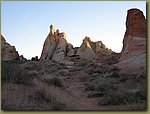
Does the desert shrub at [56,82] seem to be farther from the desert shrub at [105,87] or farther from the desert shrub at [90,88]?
the desert shrub at [105,87]

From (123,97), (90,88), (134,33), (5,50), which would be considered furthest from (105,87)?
(134,33)

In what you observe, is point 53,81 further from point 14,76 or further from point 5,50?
point 5,50

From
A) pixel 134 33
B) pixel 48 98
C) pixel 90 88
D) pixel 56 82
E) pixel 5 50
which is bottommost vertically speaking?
pixel 48 98

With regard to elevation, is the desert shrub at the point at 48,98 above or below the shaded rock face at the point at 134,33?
below

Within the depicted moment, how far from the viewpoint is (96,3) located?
5258 millimetres

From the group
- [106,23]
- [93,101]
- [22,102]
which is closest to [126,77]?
[93,101]

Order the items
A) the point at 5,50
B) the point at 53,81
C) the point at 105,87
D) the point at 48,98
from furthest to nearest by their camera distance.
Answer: the point at 53,81 < the point at 105,87 < the point at 5,50 < the point at 48,98

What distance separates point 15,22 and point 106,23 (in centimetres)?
150

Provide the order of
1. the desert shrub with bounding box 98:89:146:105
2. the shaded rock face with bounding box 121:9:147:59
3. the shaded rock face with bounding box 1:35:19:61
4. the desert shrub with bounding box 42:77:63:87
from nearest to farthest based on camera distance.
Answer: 1. the desert shrub with bounding box 98:89:146:105
2. the shaded rock face with bounding box 1:35:19:61
3. the shaded rock face with bounding box 121:9:147:59
4. the desert shrub with bounding box 42:77:63:87

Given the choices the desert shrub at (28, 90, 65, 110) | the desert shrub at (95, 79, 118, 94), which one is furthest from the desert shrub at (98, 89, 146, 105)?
the desert shrub at (28, 90, 65, 110)

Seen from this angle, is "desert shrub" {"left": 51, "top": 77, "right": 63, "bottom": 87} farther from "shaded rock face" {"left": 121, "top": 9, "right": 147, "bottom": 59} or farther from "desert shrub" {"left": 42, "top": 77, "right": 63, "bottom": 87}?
"shaded rock face" {"left": 121, "top": 9, "right": 147, "bottom": 59}

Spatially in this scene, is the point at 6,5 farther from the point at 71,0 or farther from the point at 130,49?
the point at 130,49

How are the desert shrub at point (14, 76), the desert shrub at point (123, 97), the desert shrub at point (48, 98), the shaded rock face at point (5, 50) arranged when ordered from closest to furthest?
the desert shrub at point (48, 98) < the desert shrub at point (123, 97) < the shaded rock face at point (5, 50) < the desert shrub at point (14, 76)

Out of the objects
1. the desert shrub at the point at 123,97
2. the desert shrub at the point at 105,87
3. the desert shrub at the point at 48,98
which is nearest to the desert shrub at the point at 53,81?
the desert shrub at the point at 105,87
